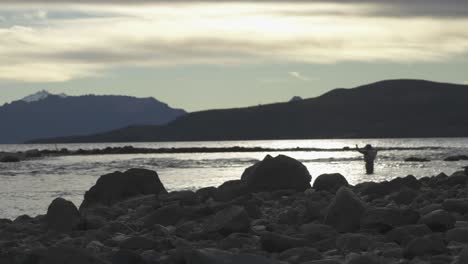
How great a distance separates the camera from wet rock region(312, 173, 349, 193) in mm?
22547

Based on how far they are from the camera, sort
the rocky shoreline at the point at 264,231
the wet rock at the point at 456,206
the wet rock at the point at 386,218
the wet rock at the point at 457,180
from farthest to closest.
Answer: the wet rock at the point at 457,180 → the wet rock at the point at 456,206 → the wet rock at the point at 386,218 → the rocky shoreline at the point at 264,231

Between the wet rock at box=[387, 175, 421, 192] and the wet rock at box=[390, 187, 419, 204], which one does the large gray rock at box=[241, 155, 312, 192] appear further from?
the wet rock at box=[390, 187, 419, 204]

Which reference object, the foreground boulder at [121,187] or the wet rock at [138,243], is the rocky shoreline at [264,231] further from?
the foreground boulder at [121,187]

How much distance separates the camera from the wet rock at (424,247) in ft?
36.6

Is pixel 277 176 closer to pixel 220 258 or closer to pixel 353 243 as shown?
pixel 353 243

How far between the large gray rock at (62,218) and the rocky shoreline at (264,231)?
19mm

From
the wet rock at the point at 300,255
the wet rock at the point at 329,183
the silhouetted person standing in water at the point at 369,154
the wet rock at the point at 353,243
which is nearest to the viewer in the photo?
the wet rock at the point at 300,255

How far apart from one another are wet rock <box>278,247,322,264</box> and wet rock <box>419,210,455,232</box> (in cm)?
266

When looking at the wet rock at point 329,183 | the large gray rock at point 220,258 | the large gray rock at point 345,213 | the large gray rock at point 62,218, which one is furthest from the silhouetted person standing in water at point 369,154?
the large gray rock at point 220,258

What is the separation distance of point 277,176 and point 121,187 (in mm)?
4317

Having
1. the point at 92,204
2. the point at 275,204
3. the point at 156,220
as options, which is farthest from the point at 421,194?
the point at 92,204

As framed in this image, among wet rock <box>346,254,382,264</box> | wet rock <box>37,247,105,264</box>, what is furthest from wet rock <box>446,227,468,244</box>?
wet rock <box>37,247,105,264</box>

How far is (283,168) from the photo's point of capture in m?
23.2

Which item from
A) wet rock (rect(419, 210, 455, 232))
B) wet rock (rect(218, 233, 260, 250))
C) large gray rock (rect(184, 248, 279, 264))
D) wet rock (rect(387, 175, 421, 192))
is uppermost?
wet rock (rect(387, 175, 421, 192))
